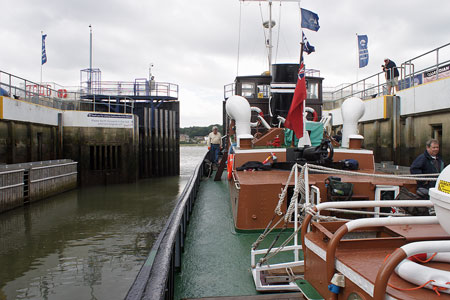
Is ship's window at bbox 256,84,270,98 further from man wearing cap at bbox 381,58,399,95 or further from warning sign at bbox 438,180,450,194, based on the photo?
warning sign at bbox 438,180,450,194

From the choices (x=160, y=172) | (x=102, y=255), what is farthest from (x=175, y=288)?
(x=160, y=172)

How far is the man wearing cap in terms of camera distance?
14.2 metres

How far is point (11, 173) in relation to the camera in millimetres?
12859

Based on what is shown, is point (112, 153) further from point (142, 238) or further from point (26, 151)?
point (142, 238)

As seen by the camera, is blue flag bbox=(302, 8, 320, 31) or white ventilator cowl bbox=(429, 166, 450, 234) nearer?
white ventilator cowl bbox=(429, 166, 450, 234)

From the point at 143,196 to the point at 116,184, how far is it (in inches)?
153

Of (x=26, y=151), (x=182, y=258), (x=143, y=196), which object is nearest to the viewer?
(x=182, y=258)

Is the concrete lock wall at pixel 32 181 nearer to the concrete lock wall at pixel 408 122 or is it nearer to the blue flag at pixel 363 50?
the concrete lock wall at pixel 408 122

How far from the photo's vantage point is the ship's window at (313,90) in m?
12.2

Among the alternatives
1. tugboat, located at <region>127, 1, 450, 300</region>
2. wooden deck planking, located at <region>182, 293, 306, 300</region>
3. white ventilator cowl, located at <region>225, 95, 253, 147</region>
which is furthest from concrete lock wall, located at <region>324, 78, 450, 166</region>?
wooden deck planking, located at <region>182, 293, 306, 300</region>

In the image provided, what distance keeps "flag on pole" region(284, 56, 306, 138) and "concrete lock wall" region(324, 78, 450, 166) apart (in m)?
6.58

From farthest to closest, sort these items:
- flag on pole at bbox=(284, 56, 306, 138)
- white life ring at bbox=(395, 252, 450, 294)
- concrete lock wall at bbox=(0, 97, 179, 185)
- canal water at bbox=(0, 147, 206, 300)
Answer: concrete lock wall at bbox=(0, 97, 179, 185), canal water at bbox=(0, 147, 206, 300), flag on pole at bbox=(284, 56, 306, 138), white life ring at bbox=(395, 252, 450, 294)

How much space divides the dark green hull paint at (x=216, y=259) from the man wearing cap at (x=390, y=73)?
10913mm

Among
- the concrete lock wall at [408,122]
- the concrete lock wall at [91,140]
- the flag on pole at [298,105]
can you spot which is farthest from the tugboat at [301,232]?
the concrete lock wall at [91,140]
